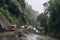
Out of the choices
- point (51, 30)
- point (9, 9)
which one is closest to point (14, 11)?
point (9, 9)

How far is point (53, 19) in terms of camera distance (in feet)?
139

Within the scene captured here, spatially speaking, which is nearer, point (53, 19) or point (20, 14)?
point (53, 19)

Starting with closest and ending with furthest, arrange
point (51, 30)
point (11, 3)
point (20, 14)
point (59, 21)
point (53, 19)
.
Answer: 1. point (59, 21)
2. point (53, 19)
3. point (51, 30)
4. point (11, 3)
5. point (20, 14)

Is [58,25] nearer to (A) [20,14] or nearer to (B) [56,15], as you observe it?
(B) [56,15]

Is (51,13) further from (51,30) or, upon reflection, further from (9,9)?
(9,9)

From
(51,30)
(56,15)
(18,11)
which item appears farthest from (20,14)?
(56,15)

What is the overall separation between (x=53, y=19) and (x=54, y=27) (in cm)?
179

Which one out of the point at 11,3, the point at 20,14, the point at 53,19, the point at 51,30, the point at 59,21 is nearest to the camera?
the point at 59,21

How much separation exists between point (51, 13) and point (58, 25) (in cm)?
356

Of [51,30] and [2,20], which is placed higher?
[2,20]

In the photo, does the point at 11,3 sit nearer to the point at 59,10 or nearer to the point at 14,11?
the point at 14,11

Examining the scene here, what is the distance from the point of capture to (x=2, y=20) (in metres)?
40.5

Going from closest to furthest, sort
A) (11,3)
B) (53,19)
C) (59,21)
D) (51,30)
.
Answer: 1. (59,21)
2. (53,19)
3. (51,30)
4. (11,3)

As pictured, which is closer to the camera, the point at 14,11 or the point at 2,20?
the point at 2,20
